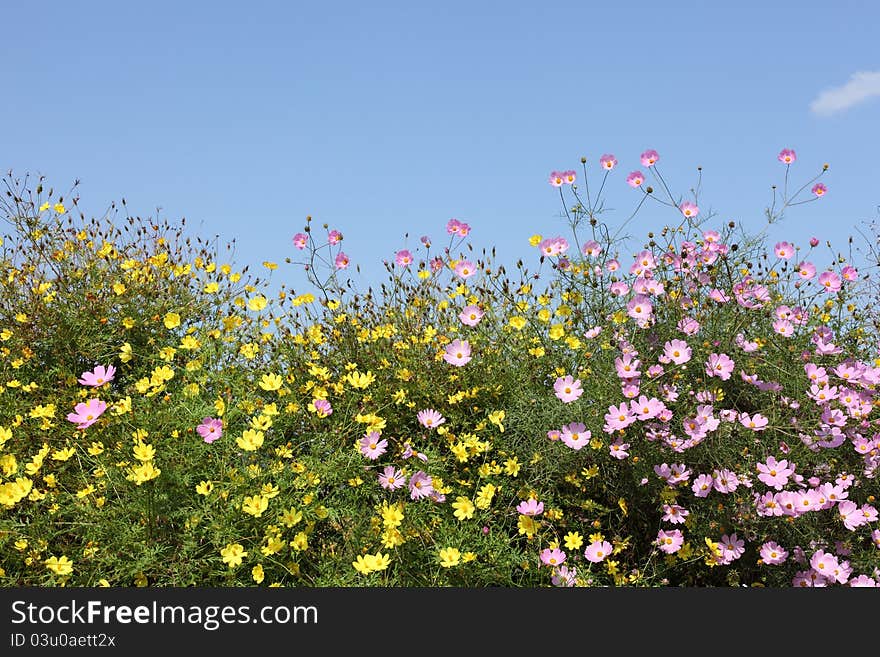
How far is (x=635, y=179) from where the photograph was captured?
3580mm

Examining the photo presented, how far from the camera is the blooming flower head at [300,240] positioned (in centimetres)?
401

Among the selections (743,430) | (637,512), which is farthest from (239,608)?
(743,430)

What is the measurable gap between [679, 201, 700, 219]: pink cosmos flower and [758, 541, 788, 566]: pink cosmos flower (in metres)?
1.49

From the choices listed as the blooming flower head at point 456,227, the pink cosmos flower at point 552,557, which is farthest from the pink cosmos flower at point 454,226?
the pink cosmos flower at point 552,557

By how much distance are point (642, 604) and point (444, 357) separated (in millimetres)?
1346

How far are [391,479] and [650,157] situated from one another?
186 cm

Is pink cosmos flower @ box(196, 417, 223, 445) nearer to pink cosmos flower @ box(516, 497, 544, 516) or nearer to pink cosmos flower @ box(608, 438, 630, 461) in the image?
pink cosmos flower @ box(516, 497, 544, 516)

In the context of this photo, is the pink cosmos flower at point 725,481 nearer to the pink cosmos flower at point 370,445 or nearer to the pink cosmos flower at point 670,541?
the pink cosmos flower at point 670,541

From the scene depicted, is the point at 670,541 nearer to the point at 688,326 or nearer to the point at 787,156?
the point at 688,326

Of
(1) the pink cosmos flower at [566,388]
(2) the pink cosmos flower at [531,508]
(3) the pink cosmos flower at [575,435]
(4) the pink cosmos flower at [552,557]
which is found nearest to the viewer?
(4) the pink cosmos flower at [552,557]

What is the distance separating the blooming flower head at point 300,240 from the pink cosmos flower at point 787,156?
225cm

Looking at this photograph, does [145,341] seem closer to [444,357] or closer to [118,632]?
[444,357]

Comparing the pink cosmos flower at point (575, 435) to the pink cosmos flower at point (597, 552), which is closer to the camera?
the pink cosmos flower at point (597, 552)

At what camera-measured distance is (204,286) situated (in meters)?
4.75
